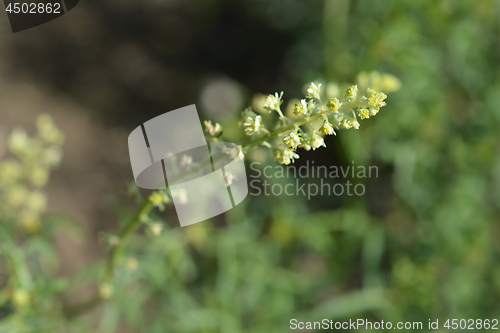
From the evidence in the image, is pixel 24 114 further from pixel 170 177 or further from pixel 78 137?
pixel 170 177

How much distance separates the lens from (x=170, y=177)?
3.51 feet

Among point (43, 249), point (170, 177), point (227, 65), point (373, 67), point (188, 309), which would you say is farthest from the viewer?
point (227, 65)

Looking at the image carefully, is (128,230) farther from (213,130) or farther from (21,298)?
(21,298)

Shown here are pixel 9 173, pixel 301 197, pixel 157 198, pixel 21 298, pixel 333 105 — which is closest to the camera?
pixel 333 105

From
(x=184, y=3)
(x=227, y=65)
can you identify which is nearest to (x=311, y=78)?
(x=227, y=65)

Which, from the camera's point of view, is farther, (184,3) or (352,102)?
(184,3)

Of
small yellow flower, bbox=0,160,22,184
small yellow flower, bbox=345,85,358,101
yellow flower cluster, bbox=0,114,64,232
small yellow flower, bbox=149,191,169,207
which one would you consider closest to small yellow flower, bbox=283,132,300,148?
small yellow flower, bbox=345,85,358,101

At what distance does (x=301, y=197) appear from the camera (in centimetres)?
283

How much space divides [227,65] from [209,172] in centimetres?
255

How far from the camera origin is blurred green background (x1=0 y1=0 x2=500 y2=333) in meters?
2.28

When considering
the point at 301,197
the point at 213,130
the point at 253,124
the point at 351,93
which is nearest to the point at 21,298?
the point at 213,130

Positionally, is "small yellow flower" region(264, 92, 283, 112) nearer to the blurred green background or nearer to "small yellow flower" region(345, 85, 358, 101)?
"small yellow flower" region(345, 85, 358, 101)

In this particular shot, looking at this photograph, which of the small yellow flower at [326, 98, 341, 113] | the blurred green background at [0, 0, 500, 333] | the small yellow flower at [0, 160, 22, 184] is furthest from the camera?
the blurred green background at [0, 0, 500, 333]

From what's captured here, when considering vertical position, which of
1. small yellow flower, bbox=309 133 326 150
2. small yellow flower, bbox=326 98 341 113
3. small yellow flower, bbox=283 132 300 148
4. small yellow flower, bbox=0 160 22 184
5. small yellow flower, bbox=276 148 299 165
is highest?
small yellow flower, bbox=326 98 341 113
